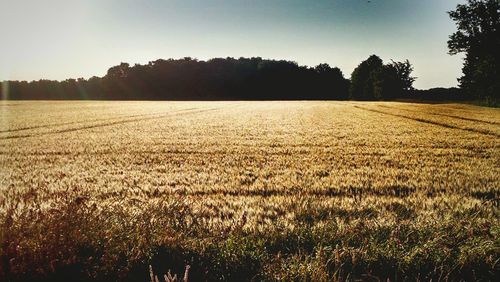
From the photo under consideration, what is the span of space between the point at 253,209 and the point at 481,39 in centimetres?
5211

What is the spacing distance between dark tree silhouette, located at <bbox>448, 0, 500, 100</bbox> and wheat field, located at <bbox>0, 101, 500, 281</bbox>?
34.8 metres

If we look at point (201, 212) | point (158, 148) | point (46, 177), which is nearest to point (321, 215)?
point (201, 212)

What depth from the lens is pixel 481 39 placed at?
1837 inches

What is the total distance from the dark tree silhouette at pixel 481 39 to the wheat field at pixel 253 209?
34.8m

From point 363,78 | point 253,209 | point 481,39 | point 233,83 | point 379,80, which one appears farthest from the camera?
point 233,83

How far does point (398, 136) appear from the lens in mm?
19578

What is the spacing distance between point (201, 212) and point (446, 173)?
7898mm

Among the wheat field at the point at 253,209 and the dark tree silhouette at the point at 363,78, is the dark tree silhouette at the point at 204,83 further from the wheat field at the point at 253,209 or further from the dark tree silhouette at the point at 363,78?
the wheat field at the point at 253,209

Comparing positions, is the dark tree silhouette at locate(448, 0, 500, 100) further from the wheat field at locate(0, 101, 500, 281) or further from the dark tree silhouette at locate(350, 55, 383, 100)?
the dark tree silhouette at locate(350, 55, 383, 100)

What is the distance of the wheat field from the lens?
3773 millimetres

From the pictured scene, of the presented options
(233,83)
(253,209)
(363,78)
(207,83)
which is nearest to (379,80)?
(363,78)

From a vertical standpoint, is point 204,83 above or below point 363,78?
below

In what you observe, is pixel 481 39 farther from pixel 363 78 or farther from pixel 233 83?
pixel 233 83

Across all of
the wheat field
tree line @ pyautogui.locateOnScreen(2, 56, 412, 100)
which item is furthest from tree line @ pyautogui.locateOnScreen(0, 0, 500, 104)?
the wheat field
